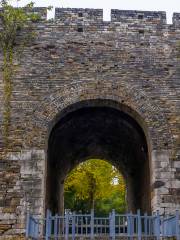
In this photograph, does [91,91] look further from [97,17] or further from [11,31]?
[11,31]

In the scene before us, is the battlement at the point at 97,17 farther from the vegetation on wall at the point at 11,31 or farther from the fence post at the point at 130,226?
the fence post at the point at 130,226

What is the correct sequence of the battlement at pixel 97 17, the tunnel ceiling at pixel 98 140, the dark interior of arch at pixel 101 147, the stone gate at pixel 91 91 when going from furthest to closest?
the tunnel ceiling at pixel 98 140
the dark interior of arch at pixel 101 147
the battlement at pixel 97 17
the stone gate at pixel 91 91

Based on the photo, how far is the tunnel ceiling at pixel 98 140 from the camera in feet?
43.2

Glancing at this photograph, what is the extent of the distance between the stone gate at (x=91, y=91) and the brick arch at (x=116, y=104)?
1.1 inches

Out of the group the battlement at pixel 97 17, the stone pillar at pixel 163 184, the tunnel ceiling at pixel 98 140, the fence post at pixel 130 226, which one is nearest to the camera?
the fence post at pixel 130 226

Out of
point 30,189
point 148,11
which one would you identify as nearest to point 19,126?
point 30,189

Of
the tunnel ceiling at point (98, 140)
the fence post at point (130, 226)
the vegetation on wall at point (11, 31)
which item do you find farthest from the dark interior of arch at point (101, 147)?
the fence post at point (130, 226)

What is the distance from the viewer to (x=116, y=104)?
11.5 metres

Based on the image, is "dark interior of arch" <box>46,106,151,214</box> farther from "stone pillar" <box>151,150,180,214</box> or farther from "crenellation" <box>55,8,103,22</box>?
"crenellation" <box>55,8,103,22</box>

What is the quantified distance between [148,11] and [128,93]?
2.86 meters

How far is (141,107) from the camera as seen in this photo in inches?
440

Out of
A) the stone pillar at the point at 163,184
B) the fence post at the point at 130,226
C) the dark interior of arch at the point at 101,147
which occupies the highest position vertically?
the dark interior of arch at the point at 101,147

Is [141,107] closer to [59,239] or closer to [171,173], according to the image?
[171,173]

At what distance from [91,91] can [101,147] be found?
532cm
